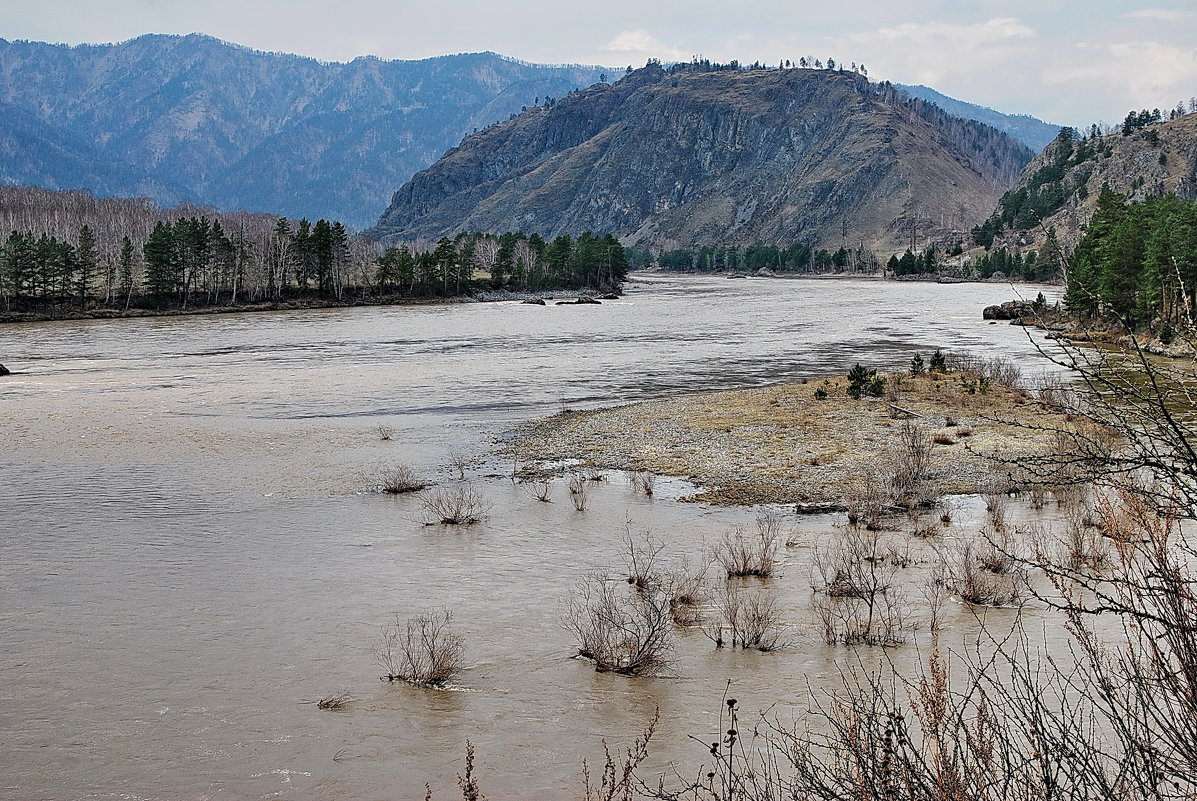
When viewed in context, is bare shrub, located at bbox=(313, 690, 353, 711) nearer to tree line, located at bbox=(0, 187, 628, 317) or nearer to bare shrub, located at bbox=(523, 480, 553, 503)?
bare shrub, located at bbox=(523, 480, 553, 503)

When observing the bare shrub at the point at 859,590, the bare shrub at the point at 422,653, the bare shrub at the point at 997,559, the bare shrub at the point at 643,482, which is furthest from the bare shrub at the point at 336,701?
the bare shrub at the point at 643,482

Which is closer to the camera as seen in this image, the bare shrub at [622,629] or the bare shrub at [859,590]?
the bare shrub at [622,629]

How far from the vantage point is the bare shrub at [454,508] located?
1898cm

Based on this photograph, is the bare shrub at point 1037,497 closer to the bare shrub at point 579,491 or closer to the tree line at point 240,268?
the bare shrub at point 579,491

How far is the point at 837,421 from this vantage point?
28.6m

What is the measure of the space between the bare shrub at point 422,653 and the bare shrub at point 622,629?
1.55 m

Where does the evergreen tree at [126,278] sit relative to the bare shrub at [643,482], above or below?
above

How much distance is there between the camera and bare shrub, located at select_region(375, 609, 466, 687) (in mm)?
11367

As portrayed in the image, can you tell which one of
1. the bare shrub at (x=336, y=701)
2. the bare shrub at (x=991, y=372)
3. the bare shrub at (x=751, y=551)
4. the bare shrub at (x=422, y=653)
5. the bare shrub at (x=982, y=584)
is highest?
the bare shrub at (x=991, y=372)

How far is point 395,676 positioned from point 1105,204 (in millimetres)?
78820

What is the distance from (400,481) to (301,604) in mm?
7959

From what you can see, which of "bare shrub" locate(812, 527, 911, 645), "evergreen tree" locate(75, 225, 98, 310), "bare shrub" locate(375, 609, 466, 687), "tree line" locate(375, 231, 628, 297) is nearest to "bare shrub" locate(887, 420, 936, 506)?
"bare shrub" locate(812, 527, 911, 645)

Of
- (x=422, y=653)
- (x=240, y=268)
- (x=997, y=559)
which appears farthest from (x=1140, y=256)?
(x=240, y=268)

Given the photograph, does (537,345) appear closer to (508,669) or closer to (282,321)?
(282,321)
